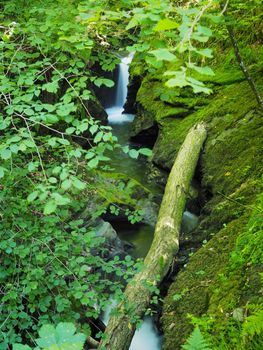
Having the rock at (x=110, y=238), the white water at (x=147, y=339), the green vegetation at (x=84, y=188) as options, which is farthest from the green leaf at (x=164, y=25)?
the rock at (x=110, y=238)

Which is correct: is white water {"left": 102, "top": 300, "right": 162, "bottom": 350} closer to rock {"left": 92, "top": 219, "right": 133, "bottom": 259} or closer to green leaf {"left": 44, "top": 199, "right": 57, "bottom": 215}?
rock {"left": 92, "top": 219, "right": 133, "bottom": 259}

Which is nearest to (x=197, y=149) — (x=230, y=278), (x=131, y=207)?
(x=131, y=207)

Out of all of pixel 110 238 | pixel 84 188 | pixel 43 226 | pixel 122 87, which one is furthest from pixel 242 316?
pixel 122 87

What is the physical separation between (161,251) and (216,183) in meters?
1.65

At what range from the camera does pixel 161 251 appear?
448 cm

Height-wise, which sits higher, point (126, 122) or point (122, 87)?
point (122, 87)

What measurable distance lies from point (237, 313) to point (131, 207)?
373 centimetres

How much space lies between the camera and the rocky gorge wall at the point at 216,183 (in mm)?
2979

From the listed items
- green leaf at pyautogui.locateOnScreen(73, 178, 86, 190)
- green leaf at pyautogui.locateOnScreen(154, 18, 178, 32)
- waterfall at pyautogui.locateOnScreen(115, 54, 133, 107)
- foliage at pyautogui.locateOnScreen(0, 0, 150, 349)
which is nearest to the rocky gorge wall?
foliage at pyautogui.locateOnScreen(0, 0, 150, 349)

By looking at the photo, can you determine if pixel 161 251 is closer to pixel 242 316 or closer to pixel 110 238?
pixel 110 238

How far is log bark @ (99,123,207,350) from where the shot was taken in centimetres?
335

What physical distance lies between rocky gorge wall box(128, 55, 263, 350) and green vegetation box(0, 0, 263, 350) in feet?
0.07

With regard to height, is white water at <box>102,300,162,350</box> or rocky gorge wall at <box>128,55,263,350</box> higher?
rocky gorge wall at <box>128,55,263,350</box>

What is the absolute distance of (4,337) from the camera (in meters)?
2.31
